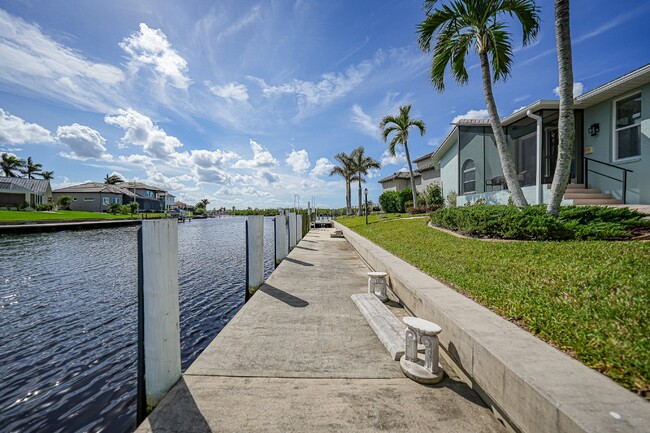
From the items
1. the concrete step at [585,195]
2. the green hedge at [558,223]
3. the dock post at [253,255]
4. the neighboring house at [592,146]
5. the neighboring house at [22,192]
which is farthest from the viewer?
the neighboring house at [22,192]

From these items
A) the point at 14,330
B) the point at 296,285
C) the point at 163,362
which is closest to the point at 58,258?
the point at 14,330

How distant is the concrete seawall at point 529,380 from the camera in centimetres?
166

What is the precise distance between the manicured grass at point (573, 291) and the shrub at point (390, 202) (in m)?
24.7

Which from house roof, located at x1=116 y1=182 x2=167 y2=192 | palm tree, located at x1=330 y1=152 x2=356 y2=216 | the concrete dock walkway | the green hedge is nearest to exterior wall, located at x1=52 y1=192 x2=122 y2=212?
house roof, located at x1=116 y1=182 x2=167 y2=192

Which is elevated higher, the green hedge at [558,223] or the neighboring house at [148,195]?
the neighboring house at [148,195]

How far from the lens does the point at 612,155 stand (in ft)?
32.9

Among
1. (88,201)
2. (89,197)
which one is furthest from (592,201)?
(88,201)

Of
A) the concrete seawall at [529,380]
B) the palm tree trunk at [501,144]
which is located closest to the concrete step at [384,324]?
the concrete seawall at [529,380]

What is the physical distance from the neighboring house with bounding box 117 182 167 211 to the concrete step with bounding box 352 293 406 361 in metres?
74.1

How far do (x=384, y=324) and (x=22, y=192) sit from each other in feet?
192

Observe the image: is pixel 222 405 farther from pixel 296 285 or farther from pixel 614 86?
pixel 614 86

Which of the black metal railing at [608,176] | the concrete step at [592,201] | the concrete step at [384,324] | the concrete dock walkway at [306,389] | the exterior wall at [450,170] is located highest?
the exterior wall at [450,170]

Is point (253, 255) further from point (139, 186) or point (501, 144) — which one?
point (139, 186)

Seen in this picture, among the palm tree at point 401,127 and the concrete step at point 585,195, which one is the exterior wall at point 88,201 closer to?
the palm tree at point 401,127
